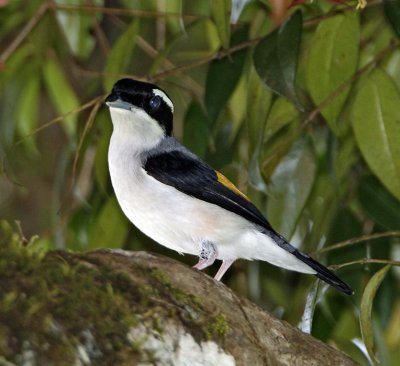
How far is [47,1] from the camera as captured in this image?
21.6 ft

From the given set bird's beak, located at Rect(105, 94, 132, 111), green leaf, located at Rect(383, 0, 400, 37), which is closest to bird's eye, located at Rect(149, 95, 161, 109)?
bird's beak, located at Rect(105, 94, 132, 111)

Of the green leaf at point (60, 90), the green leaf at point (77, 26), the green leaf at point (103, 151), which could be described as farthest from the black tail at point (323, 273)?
the green leaf at point (77, 26)

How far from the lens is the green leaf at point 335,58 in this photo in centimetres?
561

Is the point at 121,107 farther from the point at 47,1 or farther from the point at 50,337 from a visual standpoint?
the point at 50,337

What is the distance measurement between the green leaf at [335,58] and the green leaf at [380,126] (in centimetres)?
11

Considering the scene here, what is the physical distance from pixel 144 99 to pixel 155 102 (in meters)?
0.09

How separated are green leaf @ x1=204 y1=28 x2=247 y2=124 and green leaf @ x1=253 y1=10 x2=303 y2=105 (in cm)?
37

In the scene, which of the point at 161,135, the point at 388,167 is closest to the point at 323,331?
the point at 388,167

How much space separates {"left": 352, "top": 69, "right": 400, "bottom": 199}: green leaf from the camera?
5.50m

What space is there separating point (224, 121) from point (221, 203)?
1.92 m

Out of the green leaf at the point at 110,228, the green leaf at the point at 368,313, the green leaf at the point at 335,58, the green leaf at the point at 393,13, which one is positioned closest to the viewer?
the green leaf at the point at 368,313

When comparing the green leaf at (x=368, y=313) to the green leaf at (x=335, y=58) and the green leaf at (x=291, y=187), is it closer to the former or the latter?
the green leaf at (x=291, y=187)

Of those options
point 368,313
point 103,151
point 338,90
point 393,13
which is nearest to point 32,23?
point 103,151

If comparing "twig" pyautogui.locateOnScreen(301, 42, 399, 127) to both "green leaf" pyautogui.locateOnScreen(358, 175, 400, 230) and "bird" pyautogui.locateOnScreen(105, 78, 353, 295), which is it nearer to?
"green leaf" pyautogui.locateOnScreen(358, 175, 400, 230)
